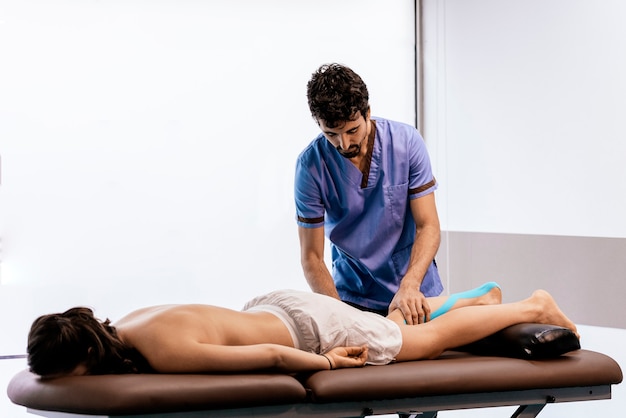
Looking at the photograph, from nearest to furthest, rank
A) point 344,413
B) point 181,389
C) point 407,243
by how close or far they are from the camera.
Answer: point 181,389 < point 344,413 < point 407,243

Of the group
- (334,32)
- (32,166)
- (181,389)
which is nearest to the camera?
(181,389)

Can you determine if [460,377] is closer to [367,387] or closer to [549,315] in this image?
[367,387]

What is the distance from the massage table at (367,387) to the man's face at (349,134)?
0.65m

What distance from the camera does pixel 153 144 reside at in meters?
4.41

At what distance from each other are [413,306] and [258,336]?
53 centimetres

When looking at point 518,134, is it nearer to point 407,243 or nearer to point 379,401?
point 407,243

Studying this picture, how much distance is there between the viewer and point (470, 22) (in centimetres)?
470

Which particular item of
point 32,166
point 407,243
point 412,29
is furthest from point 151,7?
point 407,243

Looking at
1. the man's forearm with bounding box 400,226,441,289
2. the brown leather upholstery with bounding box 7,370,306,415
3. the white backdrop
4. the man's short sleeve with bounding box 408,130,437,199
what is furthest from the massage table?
the white backdrop

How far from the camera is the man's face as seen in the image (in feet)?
7.52

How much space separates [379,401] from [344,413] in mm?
88

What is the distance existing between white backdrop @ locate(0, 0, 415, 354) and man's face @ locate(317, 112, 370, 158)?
A: 2209 millimetres

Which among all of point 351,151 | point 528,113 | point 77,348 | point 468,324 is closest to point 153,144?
point 528,113

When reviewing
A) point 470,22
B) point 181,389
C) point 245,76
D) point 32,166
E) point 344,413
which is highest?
point 470,22
